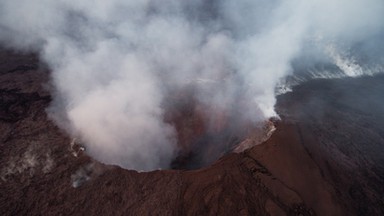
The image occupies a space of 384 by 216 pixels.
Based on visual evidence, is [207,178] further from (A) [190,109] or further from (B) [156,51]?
(B) [156,51]

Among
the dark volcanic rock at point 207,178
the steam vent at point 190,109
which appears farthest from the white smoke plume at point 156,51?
the dark volcanic rock at point 207,178

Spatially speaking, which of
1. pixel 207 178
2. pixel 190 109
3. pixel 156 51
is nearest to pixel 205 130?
pixel 190 109

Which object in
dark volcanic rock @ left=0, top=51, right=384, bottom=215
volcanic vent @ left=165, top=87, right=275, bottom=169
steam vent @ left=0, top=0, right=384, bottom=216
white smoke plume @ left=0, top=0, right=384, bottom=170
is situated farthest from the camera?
white smoke plume @ left=0, top=0, right=384, bottom=170

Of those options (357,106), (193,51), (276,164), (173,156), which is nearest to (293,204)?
(276,164)

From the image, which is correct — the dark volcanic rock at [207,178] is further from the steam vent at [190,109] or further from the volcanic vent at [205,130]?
the volcanic vent at [205,130]

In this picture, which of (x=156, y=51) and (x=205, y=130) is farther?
(x=156, y=51)

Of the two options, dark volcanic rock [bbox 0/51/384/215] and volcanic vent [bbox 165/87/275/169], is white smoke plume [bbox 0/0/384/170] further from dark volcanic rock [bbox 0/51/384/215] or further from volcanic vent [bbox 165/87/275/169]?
dark volcanic rock [bbox 0/51/384/215]

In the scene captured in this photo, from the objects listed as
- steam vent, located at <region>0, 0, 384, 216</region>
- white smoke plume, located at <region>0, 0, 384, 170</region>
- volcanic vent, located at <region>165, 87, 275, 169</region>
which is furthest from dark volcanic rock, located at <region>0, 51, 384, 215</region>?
white smoke plume, located at <region>0, 0, 384, 170</region>
